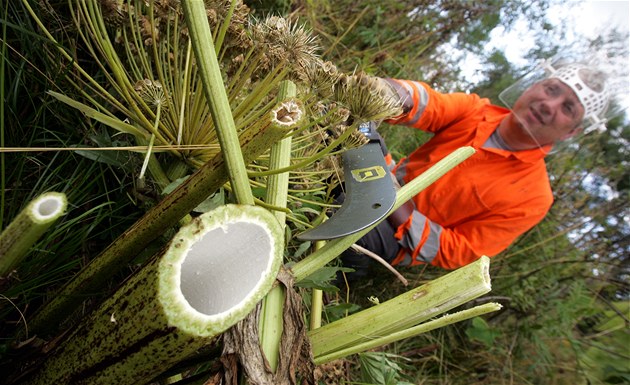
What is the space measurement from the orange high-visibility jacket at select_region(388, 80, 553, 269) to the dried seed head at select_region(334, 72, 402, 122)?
1537 mm

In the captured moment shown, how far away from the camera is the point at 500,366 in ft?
11.6

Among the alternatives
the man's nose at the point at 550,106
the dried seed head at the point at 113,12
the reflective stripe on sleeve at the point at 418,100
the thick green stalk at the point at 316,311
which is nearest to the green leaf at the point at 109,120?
the dried seed head at the point at 113,12

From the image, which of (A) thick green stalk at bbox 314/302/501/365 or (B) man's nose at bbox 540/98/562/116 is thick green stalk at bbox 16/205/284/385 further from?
(B) man's nose at bbox 540/98/562/116

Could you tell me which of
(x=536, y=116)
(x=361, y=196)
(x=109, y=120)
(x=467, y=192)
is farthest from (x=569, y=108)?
(x=109, y=120)

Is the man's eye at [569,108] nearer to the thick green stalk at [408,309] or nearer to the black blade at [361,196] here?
the black blade at [361,196]

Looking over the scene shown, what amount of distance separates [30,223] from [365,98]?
0.73 m

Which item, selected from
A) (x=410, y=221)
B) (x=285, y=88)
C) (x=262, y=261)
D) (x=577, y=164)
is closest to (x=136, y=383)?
(x=262, y=261)

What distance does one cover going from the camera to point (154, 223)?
88 cm

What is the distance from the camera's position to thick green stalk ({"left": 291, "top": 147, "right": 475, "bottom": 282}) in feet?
3.47

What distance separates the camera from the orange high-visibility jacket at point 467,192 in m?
2.60

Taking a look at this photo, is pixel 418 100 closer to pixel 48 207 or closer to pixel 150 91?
pixel 150 91

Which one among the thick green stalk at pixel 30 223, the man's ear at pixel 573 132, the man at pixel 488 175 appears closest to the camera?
the thick green stalk at pixel 30 223

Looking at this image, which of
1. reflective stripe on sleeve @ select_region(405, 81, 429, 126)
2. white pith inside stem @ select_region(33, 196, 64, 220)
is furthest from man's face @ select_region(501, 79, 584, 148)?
white pith inside stem @ select_region(33, 196, 64, 220)

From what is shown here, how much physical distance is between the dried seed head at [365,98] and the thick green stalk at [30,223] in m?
0.65
